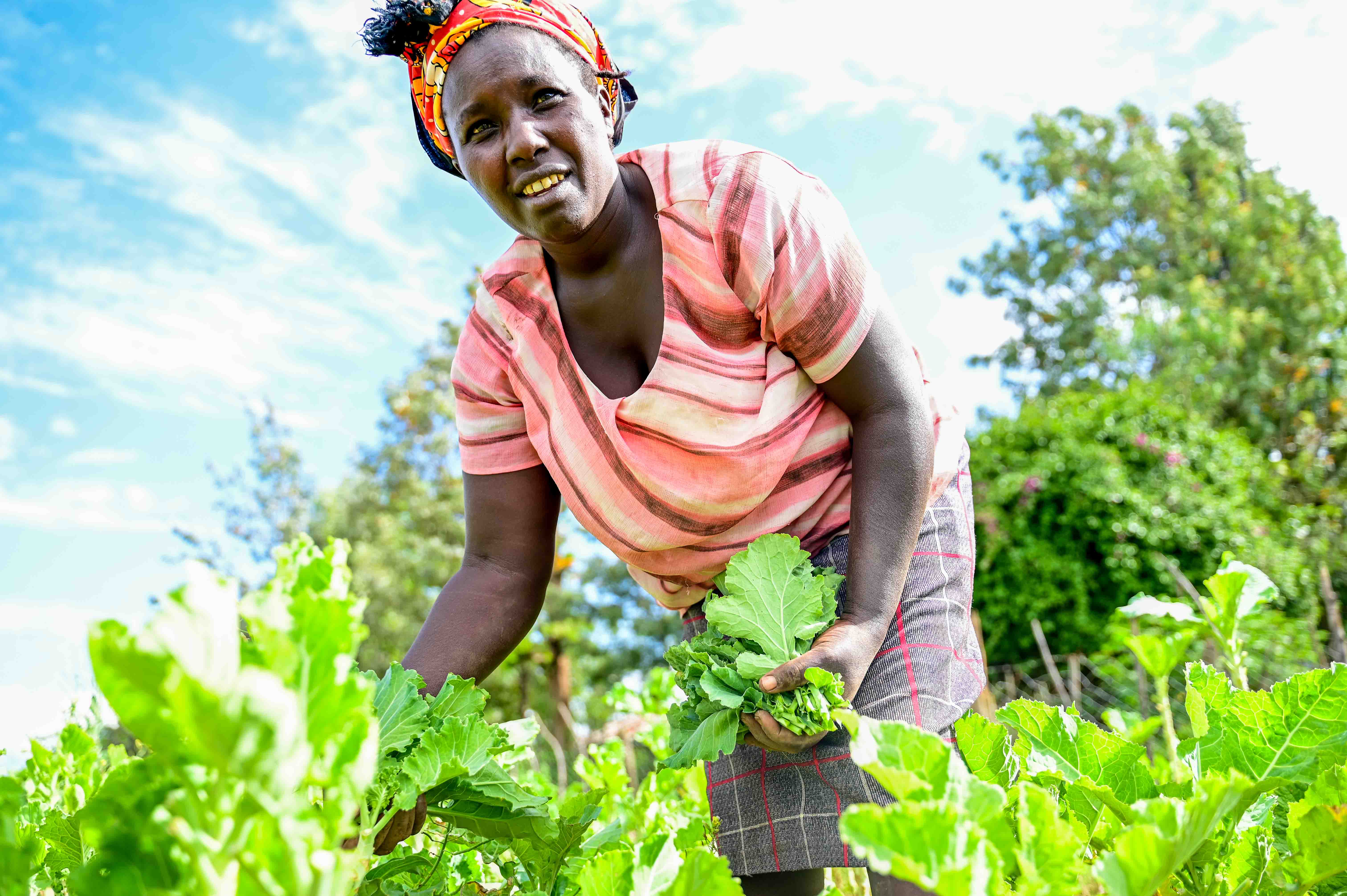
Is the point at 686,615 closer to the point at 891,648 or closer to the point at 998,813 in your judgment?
the point at 891,648

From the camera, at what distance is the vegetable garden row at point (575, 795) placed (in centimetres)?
58

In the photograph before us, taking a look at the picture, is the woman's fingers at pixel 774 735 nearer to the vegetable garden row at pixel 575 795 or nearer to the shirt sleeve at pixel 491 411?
the vegetable garden row at pixel 575 795

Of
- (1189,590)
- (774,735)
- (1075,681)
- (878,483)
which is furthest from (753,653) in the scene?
(1189,590)

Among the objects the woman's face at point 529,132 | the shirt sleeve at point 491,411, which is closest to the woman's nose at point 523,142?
the woman's face at point 529,132

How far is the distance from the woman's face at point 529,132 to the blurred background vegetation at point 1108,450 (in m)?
3.56

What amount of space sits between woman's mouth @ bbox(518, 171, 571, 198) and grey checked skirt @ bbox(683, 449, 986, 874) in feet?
2.78

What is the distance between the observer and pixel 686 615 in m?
2.11

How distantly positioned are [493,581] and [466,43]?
1061mm

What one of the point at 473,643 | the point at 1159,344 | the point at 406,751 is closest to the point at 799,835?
the point at 473,643

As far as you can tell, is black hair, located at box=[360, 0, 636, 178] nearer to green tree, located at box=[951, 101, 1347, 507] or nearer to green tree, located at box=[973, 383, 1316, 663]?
green tree, located at box=[973, 383, 1316, 663]

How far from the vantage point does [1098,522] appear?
10312mm

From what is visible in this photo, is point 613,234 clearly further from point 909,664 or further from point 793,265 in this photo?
point 909,664

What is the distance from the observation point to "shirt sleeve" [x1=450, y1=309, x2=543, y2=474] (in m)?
2.05

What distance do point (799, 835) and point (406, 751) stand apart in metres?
0.85
